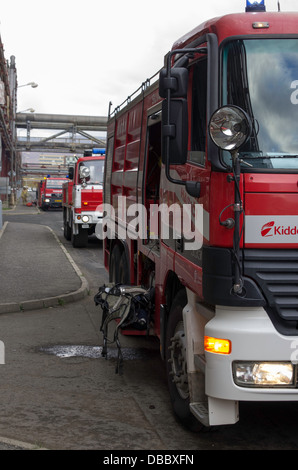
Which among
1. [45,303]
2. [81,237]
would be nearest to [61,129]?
[81,237]

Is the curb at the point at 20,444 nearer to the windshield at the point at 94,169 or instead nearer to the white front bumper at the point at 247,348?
the white front bumper at the point at 247,348

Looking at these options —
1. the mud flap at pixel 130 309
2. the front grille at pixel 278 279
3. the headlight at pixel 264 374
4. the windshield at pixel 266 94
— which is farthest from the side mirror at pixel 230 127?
the mud flap at pixel 130 309

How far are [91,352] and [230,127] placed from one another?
4.05 meters

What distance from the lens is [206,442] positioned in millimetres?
4398

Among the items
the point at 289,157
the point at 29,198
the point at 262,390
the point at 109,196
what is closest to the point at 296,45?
the point at 289,157

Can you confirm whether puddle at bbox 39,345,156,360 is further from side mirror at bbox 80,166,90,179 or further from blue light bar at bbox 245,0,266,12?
side mirror at bbox 80,166,90,179

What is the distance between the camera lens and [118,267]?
8.31m

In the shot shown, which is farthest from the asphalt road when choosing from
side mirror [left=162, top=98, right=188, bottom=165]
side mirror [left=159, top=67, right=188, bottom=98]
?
side mirror [left=159, top=67, right=188, bottom=98]

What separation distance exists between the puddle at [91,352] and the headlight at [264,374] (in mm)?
3126

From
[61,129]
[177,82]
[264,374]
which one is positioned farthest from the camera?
[61,129]

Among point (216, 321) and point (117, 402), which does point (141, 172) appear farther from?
point (216, 321)

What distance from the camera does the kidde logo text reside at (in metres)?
3.79

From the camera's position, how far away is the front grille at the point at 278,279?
148 inches

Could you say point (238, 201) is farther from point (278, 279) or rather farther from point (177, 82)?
point (177, 82)
